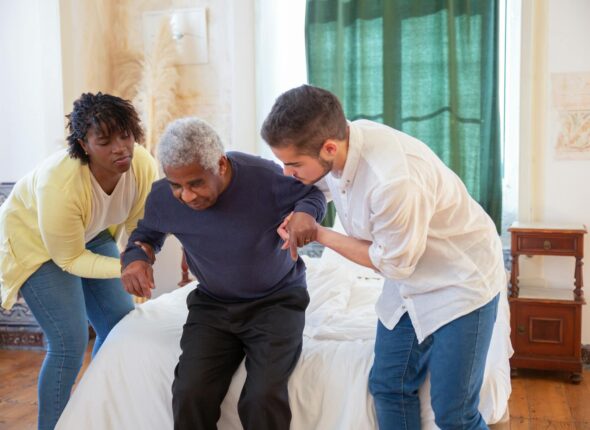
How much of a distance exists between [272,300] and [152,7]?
9.96 feet

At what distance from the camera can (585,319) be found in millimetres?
3422

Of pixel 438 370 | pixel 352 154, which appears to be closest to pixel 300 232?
pixel 352 154

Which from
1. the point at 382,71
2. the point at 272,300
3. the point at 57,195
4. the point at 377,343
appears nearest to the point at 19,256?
the point at 57,195

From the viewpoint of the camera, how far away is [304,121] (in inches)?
55.7

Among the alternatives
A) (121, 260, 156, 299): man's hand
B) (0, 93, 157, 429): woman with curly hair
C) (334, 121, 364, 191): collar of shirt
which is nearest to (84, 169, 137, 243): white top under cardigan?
(0, 93, 157, 429): woman with curly hair

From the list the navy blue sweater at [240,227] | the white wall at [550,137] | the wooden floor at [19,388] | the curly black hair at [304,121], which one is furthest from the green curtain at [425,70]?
the curly black hair at [304,121]

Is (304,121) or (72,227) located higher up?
(304,121)

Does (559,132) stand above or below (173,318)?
above

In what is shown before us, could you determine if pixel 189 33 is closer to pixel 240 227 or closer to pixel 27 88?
pixel 27 88

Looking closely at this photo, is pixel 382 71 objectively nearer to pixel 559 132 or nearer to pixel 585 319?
pixel 559 132

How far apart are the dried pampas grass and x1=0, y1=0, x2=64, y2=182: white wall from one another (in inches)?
22.4

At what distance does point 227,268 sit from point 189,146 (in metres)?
0.41

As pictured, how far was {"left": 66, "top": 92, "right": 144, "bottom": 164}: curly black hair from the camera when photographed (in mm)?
1975

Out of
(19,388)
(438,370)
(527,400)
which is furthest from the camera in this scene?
(19,388)
